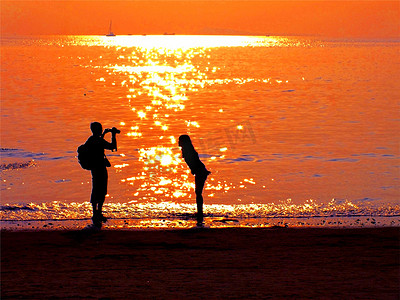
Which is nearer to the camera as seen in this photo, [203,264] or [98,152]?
[203,264]

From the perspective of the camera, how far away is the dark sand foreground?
23.6ft

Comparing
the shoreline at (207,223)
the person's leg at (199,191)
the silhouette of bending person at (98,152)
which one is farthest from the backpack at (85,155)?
the person's leg at (199,191)

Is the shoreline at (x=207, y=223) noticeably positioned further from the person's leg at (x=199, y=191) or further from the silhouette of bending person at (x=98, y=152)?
the silhouette of bending person at (x=98, y=152)

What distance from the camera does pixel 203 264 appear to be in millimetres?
8188

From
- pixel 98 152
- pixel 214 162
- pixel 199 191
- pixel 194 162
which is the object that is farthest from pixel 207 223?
pixel 214 162

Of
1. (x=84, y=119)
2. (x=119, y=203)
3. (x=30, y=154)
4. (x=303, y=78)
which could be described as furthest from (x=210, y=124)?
(x=303, y=78)

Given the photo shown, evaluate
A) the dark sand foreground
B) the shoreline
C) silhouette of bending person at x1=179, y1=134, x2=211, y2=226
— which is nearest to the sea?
the shoreline

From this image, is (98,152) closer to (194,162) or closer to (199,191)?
(194,162)

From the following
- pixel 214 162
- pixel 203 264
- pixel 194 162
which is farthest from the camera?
pixel 214 162

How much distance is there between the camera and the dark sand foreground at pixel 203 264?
718 centimetres

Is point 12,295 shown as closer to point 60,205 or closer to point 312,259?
point 312,259

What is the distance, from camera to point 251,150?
880 inches

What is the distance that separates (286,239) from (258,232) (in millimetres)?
607

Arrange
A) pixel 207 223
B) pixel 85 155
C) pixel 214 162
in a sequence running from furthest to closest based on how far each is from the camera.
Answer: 1. pixel 214 162
2. pixel 207 223
3. pixel 85 155
